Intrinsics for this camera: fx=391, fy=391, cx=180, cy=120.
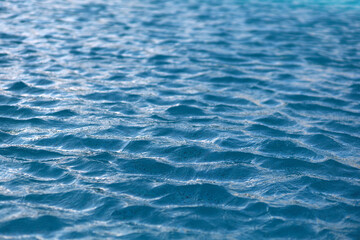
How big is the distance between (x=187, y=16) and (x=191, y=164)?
7.91 m

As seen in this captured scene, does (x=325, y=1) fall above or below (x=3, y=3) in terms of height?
below

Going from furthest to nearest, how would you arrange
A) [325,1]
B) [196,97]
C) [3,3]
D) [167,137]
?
[325,1] < [3,3] < [196,97] < [167,137]

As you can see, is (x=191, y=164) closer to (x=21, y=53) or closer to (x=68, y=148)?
(x=68, y=148)

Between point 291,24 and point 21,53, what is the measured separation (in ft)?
24.7

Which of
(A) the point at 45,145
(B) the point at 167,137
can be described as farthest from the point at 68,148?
(B) the point at 167,137

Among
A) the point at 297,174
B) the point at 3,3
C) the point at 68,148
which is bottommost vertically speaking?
the point at 297,174

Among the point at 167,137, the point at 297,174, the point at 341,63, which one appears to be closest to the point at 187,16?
the point at 341,63

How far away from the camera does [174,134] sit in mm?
4742

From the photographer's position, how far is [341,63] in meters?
7.92

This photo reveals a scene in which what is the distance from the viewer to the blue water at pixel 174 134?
3338 mm

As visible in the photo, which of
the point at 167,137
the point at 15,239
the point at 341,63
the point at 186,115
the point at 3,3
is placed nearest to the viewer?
the point at 15,239

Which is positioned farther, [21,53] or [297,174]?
[21,53]

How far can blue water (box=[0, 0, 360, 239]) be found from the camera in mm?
3338

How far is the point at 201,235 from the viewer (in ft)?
10.3
